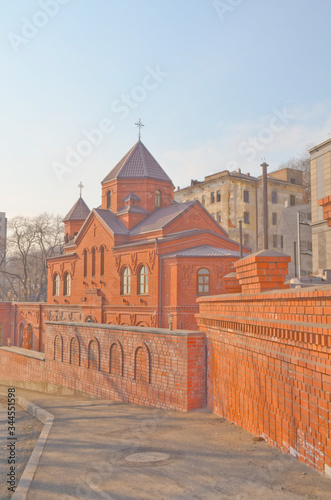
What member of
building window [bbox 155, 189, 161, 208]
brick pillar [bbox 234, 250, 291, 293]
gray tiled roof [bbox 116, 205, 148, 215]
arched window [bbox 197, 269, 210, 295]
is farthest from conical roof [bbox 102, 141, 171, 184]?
brick pillar [bbox 234, 250, 291, 293]

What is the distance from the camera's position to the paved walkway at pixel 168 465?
5227 millimetres

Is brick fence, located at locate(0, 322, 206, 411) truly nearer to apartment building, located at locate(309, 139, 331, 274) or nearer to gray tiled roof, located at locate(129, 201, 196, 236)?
gray tiled roof, located at locate(129, 201, 196, 236)

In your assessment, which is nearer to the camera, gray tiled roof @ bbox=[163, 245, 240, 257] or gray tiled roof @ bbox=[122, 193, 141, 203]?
gray tiled roof @ bbox=[163, 245, 240, 257]

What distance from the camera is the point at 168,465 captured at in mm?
6344

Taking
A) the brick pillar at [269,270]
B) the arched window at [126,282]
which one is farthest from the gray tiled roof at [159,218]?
the brick pillar at [269,270]

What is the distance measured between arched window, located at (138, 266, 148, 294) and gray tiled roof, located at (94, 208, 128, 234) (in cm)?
381

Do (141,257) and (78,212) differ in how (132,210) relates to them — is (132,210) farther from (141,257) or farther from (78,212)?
(78,212)

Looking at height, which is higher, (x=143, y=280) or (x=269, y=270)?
(x=143, y=280)

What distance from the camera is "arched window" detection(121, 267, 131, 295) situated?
83.1 feet

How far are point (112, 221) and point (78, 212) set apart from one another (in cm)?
1041

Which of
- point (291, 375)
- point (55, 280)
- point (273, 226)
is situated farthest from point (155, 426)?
point (273, 226)

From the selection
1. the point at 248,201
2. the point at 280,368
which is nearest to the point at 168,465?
the point at 280,368

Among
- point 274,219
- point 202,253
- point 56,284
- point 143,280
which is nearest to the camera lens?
point 202,253

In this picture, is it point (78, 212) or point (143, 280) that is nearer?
point (143, 280)
